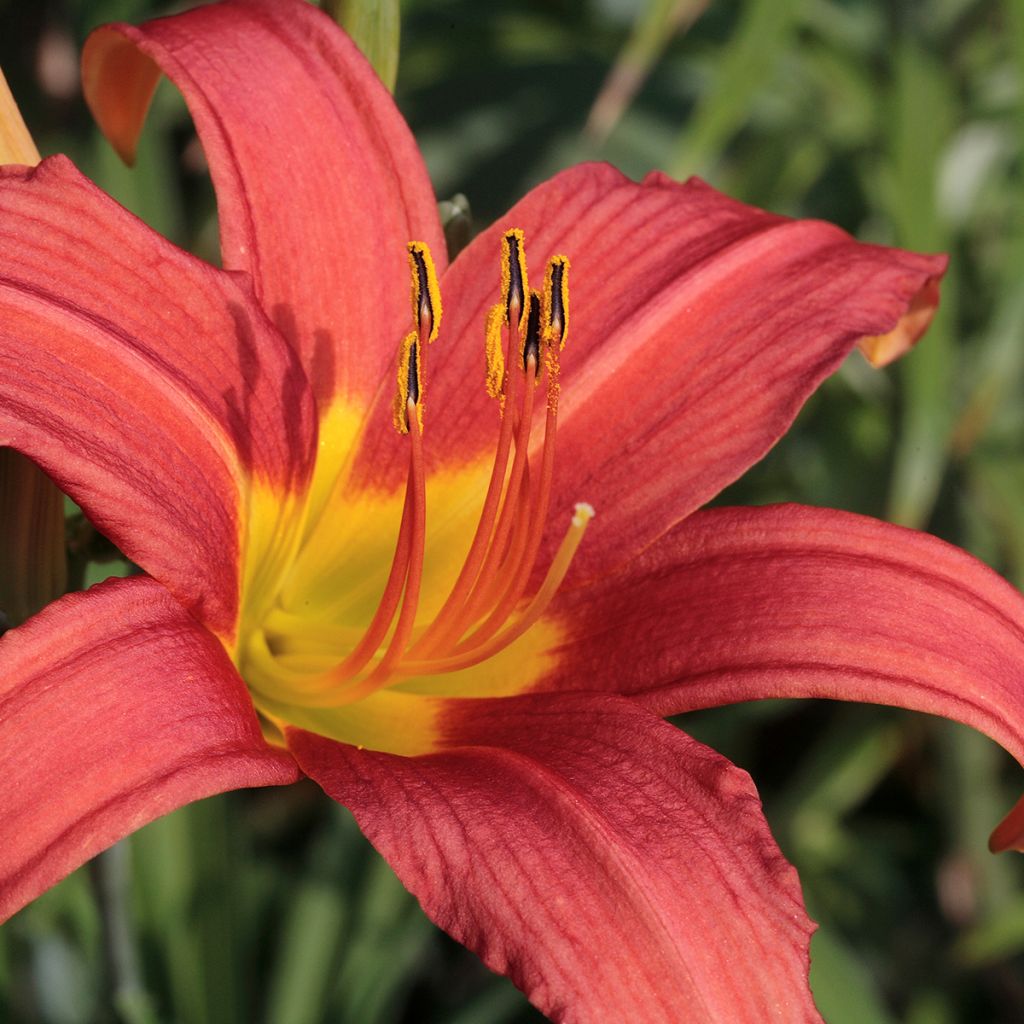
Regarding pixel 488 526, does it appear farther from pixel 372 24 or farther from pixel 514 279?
pixel 372 24

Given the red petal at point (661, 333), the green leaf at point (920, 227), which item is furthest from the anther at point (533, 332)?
the green leaf at point (920, 227)

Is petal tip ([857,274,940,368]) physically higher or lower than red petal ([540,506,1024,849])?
higher

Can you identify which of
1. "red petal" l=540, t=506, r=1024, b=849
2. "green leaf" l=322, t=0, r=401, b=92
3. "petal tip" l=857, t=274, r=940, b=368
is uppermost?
"green leaf" l=322, t=0, r=401, b=92

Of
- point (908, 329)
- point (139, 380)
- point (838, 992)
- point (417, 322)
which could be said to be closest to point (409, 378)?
point (417, 322)

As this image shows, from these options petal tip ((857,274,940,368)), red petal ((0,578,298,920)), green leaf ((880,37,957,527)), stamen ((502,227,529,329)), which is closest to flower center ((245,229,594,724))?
stamen ((502,227,529,329))

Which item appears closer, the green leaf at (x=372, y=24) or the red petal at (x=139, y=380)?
the red petal at (x=139, y=380)

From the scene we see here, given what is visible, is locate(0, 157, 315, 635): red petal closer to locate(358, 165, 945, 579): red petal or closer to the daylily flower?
the daylily flower

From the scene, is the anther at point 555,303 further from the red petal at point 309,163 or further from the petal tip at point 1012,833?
the petal tip at point 1012,833
